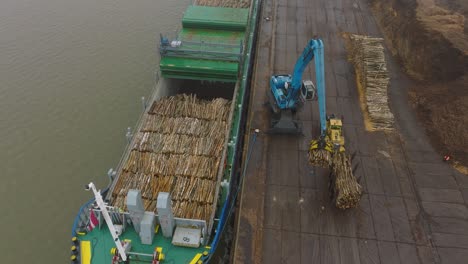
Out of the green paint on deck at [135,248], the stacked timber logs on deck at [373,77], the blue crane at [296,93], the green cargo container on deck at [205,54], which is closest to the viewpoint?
the green paint on deck at [135,248]

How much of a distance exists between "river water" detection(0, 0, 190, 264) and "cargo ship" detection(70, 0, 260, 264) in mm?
2574

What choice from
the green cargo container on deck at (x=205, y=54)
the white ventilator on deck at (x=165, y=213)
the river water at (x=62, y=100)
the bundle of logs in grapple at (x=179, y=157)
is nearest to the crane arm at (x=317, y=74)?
the bundle of logs in grapple at (x=179, y=157)

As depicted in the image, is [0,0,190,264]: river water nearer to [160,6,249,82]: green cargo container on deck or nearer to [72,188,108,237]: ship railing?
[72,188,108,237]: ship railing

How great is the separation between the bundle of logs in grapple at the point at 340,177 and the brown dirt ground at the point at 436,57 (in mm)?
6073

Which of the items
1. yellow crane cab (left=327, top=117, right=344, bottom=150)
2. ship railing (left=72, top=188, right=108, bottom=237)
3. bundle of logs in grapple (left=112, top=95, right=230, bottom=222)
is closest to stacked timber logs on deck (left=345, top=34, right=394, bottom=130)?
yellow crane cab (left=327, top=117, right=344, bottom=150)

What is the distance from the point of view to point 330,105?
63.7 feet

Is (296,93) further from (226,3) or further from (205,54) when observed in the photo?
(226,3)

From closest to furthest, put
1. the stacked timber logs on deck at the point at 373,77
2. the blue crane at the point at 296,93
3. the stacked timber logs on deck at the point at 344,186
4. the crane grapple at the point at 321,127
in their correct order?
1. the stacked timber logs on deck at the point at 344,186
2. the crane grapple at the point at 321,127
3. the blue crane at the point at 296,93
4. the stacked timber logs on deck at the point at 373,77

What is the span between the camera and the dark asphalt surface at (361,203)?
13258 millimetres

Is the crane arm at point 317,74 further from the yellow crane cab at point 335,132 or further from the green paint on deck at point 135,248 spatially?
the green paint on deck at point 135,248

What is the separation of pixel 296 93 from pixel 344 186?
493 centimetres

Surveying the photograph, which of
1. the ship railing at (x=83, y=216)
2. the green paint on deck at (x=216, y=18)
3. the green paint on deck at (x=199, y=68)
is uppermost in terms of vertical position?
the green paint on deck at (x=216, y=18)

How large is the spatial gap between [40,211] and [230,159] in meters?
9.83

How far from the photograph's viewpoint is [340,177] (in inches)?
551
